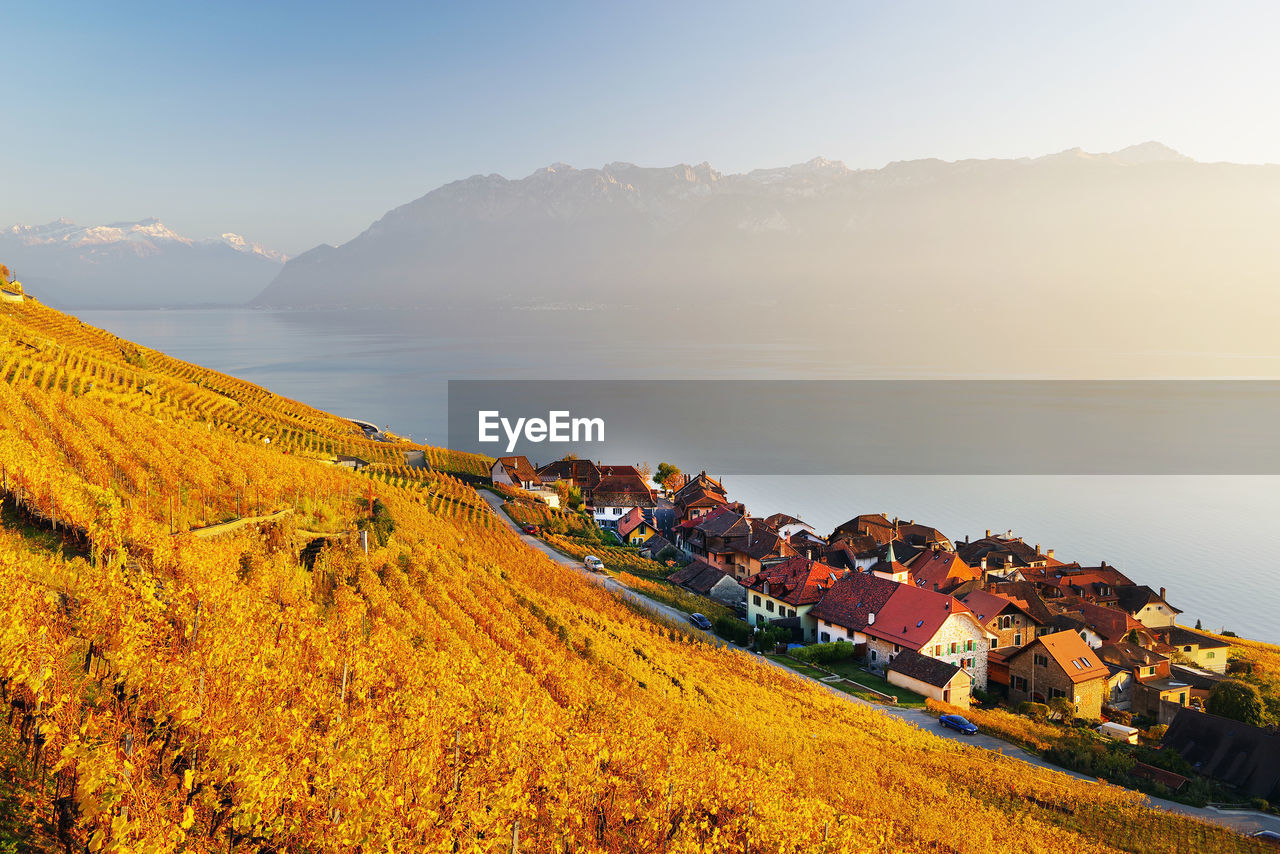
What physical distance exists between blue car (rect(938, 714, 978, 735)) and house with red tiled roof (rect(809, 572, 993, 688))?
4.91 meters

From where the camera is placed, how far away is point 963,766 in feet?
69.1

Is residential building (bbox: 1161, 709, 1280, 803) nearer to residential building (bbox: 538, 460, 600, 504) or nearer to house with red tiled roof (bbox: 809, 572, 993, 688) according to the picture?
house with red tiled roof (bbox: 809, 572, 993, 688)

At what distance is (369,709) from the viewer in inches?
463

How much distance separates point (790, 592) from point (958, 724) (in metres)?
12.0

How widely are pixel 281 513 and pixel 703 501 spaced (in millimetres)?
39953

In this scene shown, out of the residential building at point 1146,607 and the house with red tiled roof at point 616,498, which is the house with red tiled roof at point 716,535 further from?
the residential building at point 1146,607

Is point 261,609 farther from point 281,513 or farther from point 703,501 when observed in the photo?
point 703,501

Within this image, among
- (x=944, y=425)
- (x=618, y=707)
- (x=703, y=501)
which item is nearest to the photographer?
(x=618, y=707)

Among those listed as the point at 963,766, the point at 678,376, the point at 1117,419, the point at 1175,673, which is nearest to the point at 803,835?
the point at 963,766

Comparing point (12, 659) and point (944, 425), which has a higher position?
point (12, 659)

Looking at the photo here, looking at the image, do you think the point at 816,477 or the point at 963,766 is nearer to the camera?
the point at 963,766

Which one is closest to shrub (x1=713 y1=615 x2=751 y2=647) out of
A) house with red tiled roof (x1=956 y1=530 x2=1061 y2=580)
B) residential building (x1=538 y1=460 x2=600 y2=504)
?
house with red tiled roof (x1=956 y1=530 x2=1061 y2=580)

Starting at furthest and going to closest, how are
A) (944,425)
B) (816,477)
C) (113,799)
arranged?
(944,425) < (816,477) < (113,799)

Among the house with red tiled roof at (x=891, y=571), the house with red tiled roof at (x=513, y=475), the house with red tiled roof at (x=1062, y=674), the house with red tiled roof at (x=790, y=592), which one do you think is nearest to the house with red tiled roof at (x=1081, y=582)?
the house with red tiled roof at (x=891, y=571)
